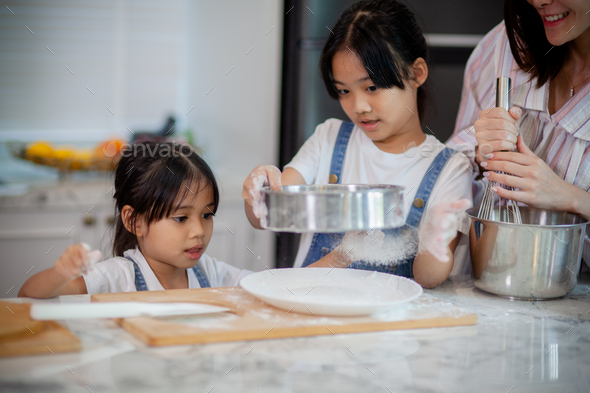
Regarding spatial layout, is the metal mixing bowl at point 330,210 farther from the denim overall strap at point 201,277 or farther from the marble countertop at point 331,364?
the denim overall strap at point 201,277

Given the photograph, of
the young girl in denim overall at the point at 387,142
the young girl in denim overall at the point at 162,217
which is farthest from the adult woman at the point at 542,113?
the young girl in denim overall at the point at 162,217

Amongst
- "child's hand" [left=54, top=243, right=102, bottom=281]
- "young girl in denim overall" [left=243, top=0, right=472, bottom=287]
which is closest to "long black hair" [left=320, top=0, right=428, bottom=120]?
"young girl in denim overall" [left=243, top=0, right=472, bottom=287]

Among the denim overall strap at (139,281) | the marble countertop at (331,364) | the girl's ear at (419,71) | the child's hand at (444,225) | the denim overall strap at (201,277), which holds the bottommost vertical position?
the denim overall strap at (201,277)

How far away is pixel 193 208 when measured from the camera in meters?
1.11

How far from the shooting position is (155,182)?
1.10 metres

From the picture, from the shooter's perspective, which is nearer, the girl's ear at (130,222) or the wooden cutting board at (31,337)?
the wooden cutting board at (31,337)

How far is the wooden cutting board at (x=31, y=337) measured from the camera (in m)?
0.57

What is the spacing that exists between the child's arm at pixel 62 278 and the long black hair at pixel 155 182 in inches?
9.0

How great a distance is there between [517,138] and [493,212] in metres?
0.15

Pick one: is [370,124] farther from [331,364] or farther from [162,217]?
[331,364]

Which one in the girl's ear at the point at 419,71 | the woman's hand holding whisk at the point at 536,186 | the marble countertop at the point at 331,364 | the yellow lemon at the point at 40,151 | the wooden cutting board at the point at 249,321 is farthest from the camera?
the yellow lemon at the point at 40,151

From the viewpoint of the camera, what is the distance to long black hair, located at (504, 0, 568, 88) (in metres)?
1.06

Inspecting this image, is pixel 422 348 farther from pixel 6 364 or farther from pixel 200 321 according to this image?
pixel 6 364

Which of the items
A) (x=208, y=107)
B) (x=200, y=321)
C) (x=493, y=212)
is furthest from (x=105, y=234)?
(x=493, y=212)
